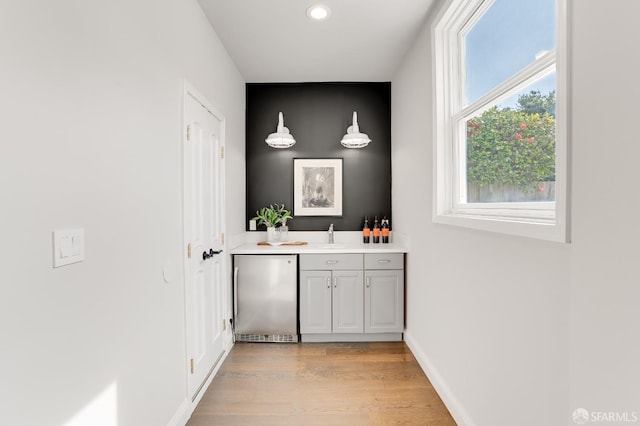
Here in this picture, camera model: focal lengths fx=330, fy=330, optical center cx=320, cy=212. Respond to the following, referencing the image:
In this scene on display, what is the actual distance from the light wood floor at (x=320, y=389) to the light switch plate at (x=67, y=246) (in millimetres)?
1414

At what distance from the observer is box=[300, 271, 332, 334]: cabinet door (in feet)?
10.2

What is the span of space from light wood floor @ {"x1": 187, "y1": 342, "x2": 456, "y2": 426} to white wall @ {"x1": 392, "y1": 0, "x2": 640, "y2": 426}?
30cm

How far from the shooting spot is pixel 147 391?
61.2 inches

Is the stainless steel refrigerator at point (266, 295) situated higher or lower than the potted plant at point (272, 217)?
lower

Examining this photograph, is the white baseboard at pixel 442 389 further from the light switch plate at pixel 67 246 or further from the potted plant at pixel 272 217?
the light switch plate at pixel 67 246

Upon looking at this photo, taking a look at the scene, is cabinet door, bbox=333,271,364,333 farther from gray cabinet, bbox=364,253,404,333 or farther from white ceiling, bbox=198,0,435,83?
white ceiling, bbox=198,0,435,83

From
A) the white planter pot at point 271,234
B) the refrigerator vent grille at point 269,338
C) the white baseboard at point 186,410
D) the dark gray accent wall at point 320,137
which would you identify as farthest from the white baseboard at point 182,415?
the dark gray accent wall at point 320,137

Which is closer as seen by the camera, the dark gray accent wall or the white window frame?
the white window frame

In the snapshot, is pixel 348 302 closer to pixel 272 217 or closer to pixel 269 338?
pixel 269 338

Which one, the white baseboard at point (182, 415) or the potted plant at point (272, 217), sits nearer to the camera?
the white baseboard at point (182, 415)

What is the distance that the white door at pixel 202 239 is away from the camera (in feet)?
6.79

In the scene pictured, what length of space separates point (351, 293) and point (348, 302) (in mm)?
89

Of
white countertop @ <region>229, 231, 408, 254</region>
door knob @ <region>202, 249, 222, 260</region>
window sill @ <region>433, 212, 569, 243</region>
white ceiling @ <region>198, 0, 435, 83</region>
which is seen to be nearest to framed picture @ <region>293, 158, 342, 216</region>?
white countertop @ <region>229, 231, 408, 254</region>

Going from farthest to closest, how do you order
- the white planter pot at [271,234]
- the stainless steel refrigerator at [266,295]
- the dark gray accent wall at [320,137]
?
the dark gray accent wall at [320,137] → the white planter pot at [271,234] → the stainless steel refrigerator at [266,295]
